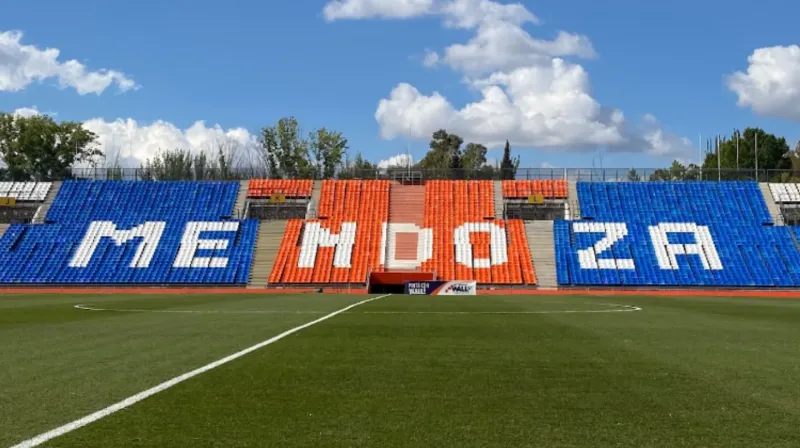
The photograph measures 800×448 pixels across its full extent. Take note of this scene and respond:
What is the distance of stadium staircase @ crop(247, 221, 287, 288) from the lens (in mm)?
53894

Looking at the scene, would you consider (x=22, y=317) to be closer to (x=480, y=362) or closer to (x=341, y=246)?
(x=480, y=362)

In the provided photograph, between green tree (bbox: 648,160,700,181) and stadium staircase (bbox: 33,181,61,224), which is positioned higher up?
green tree (bbox: 648,160,700,181)

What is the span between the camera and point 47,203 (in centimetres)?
6475

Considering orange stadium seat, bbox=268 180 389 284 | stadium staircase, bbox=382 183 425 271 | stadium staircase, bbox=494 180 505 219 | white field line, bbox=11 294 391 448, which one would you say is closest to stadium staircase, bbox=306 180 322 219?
orange stadium seat, bbox=268 180 389 284

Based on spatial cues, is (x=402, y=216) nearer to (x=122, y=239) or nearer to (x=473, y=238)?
(x=473, y=238)

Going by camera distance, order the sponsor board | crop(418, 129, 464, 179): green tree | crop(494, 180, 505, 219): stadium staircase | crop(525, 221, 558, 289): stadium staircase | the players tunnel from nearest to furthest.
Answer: the sponsor board, crop(525, 221, 558, 289): stadium staircase, the players tunnel, crop(494, 180, 505, 219): stadium staircase, crop(418, 129, 464, 179): green tree

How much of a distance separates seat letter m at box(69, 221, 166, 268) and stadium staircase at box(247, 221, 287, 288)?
799cm

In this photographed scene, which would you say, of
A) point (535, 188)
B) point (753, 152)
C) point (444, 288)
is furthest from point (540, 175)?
point (753, 152)

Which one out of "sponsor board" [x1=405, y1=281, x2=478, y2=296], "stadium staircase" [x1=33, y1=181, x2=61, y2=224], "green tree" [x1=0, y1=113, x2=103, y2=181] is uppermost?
"green tree" [x1=0, y1=113, x2=103, y2=181]

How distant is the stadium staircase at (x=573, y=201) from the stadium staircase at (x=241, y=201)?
93.6 ft

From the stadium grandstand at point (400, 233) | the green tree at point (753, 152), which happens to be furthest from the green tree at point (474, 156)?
the stadium grandstand at point (400, 233)

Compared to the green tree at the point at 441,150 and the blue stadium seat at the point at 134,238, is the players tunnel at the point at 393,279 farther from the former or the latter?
the green tree at the point at 441,150

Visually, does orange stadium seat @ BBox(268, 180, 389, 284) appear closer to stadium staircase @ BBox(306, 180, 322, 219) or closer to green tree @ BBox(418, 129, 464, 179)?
stadium staircase @ BBox(306, 180, 322, 219)

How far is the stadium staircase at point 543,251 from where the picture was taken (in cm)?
5321
